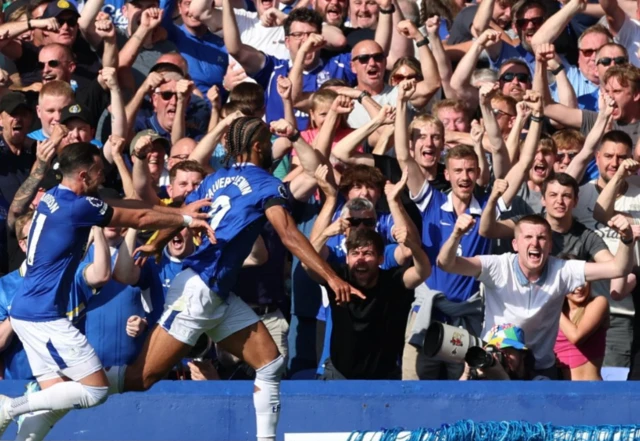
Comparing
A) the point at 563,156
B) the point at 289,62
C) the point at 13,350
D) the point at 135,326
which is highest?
the point at 289,62

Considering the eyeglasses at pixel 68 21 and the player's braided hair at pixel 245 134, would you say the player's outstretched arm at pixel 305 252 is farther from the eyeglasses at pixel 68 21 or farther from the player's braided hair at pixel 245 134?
the eyeglasses at pixel 68 21

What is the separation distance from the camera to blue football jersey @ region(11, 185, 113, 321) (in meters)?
8.65

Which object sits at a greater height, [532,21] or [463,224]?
[532,21]

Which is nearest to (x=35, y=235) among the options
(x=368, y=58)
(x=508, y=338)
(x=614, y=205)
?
(x=508, y=338)

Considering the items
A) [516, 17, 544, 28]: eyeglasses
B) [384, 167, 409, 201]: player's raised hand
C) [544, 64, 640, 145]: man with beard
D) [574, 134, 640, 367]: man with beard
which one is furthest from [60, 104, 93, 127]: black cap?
[516, 17, 544, 28]: eyeglasses

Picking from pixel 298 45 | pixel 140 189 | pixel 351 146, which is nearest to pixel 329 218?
pixel 351 146

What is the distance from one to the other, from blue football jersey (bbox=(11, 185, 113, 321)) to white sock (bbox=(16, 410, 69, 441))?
0.60 m

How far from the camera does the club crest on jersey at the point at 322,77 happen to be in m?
12.4

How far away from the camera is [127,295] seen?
10.0m

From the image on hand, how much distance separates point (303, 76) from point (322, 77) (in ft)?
0.58

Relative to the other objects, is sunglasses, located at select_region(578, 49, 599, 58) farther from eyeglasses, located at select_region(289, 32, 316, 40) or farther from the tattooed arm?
the tattooed arm

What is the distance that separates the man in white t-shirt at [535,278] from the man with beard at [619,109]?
186 cm

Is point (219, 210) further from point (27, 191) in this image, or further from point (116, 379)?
point (27, 191)

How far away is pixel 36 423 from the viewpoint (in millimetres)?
8836
